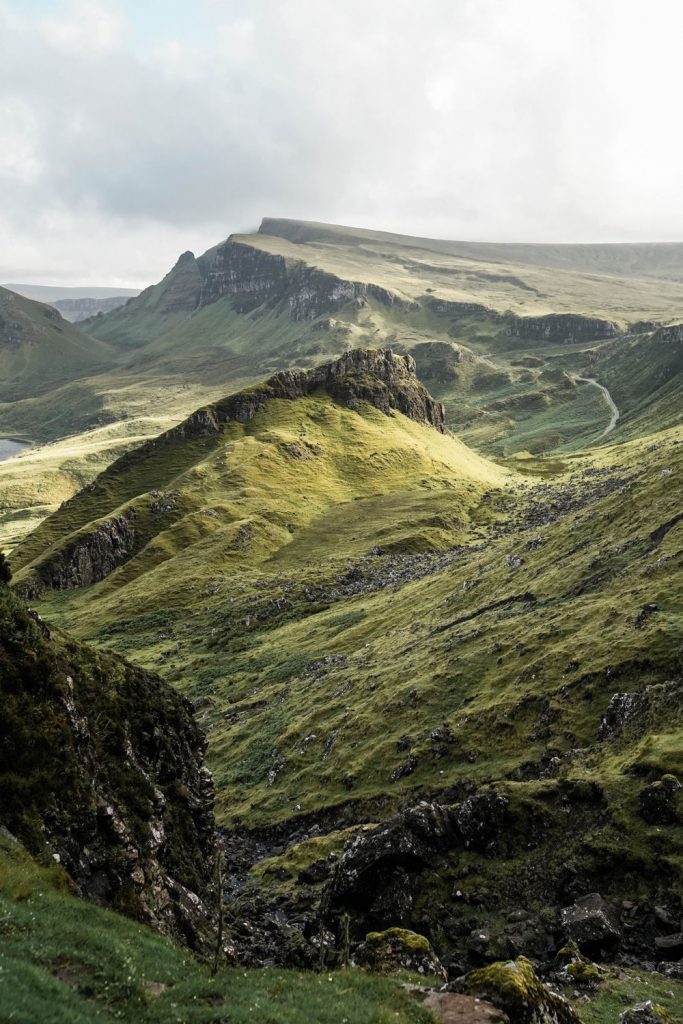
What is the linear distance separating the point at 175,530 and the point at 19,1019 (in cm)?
14307

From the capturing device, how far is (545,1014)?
75.1ft

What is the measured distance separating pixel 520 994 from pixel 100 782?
20337 millimetres

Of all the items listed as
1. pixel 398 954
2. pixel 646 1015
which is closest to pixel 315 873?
pixel 398 954

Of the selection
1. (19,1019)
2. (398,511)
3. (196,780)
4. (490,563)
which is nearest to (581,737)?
(196,780)

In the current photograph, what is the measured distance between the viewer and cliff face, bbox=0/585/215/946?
27562 millimetres

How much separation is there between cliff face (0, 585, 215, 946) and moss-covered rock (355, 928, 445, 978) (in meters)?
7.83

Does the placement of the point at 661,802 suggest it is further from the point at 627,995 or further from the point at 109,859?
the point at 109,859

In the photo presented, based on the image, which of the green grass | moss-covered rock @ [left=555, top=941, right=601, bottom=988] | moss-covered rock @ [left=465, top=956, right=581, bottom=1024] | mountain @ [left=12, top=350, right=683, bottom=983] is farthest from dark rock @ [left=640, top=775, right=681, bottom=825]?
moss-covered rock @ [left=465, top=956, right=581, bottom=1024]

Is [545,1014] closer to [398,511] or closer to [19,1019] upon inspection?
[19,1019]

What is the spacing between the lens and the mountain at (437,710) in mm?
35188

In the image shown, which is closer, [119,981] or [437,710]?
[119,981]

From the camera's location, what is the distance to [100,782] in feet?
103

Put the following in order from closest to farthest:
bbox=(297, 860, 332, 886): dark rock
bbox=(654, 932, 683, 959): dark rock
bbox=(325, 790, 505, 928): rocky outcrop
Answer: bbox=(654, 932, 683, 959): dark rock → bbox=(325, 790, 505, 928): rocky outcrop → bbox=(297, 860, 332, 886): dark rock

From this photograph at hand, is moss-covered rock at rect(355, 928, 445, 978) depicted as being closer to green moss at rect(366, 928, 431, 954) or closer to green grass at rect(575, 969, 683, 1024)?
green moss at rect(366, 928, 431, 954)
